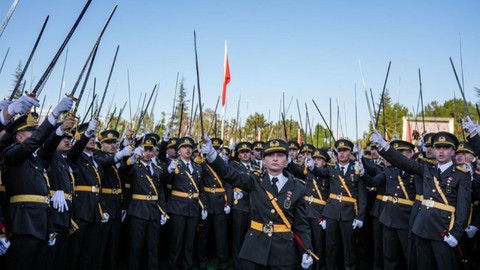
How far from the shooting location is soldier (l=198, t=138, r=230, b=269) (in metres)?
7.89

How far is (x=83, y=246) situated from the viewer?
612cm

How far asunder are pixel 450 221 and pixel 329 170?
2908 mm

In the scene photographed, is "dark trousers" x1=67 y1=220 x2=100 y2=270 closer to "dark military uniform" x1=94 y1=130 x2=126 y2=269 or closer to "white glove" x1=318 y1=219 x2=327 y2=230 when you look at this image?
"dark military uniform" x1=94 y1=130 x2=126 y2=269

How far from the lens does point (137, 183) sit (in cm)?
725

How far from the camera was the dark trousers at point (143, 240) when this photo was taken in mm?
6883

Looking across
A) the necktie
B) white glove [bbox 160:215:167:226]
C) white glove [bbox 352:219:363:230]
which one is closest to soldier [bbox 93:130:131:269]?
white glove [bbox 160:215:167:226]

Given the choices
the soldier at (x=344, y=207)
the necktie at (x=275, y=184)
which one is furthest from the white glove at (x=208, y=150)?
the soldier at (x=344, y=207)

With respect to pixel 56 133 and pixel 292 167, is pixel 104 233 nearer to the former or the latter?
pixel 56 133

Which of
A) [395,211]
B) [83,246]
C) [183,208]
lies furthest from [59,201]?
[395,211]

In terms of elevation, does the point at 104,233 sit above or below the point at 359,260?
above

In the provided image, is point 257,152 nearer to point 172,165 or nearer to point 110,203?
point 172,165

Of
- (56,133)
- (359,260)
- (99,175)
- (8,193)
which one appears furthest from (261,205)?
(359,260)

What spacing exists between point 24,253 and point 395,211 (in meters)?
6.32

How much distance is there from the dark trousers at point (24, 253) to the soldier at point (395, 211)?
19.4 ft
